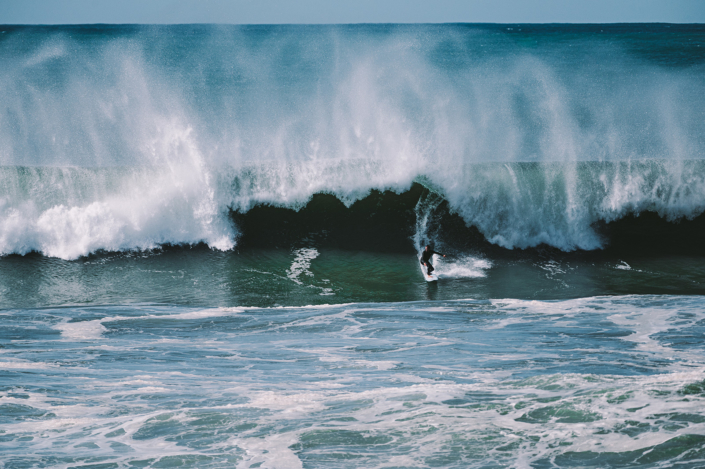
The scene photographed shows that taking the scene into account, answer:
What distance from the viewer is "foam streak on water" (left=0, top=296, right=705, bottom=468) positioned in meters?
4.51

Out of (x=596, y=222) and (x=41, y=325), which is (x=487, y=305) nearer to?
(x=596, y=222)

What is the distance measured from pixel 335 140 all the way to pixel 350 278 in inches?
370

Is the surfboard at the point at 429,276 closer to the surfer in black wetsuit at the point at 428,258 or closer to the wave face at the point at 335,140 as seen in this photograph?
the surfer in black wetsuit at the point at 428,258

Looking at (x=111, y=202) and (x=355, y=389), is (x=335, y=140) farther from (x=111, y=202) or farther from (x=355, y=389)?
(x=355, y=389)

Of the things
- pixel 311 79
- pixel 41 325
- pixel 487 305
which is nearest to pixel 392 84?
pixel 311 79

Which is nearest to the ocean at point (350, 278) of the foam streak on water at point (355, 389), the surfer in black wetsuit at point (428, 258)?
the foam streak on water at point (355, 389)

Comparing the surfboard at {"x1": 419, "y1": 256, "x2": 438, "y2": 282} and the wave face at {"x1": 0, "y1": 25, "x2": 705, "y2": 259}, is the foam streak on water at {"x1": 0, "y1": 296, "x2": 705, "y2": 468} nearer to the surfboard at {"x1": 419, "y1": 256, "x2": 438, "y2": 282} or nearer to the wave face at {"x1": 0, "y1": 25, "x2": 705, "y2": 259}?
the surfboard at {"x1": 419, "y1": 256, "x2": 438, "y2": 282}

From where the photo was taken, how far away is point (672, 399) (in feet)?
16.9

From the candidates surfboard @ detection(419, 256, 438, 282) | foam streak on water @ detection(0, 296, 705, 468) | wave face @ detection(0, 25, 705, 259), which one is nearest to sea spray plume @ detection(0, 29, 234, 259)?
wave face @ detection(0, 25, 705, 259)

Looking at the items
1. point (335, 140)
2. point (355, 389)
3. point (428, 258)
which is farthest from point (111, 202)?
point (355, 389)

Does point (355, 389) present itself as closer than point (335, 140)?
Yes

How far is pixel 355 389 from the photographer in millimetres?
5723

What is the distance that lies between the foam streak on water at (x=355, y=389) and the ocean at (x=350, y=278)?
0.03 m

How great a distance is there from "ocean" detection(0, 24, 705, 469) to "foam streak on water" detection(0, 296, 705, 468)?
3 centimetres
